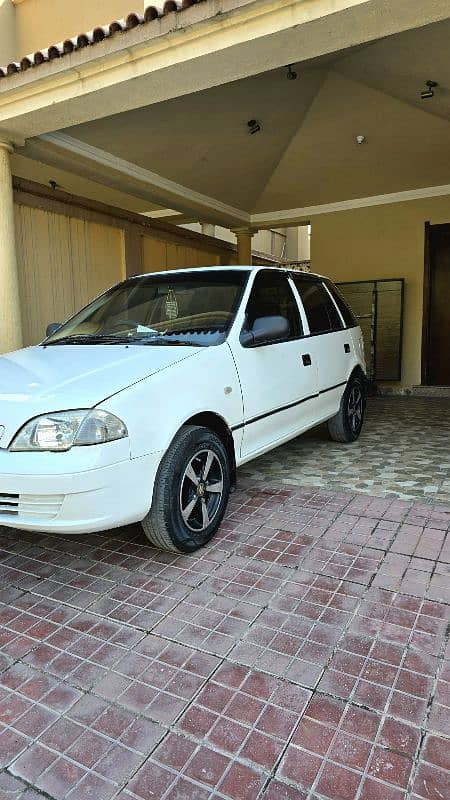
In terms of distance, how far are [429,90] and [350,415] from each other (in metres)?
4.00

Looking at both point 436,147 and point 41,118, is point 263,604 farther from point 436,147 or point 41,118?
point 436,147

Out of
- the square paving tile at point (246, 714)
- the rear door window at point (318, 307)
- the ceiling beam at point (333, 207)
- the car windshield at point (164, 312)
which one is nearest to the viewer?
the square paving tile at point (246, 714)

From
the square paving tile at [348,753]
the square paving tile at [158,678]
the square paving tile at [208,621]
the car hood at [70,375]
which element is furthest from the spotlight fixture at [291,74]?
the square paving tile at [348,753]

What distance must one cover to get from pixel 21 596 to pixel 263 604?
1.18 metres

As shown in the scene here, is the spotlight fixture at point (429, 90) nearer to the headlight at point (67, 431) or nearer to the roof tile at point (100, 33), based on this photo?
the roof tile at point (100, 33)

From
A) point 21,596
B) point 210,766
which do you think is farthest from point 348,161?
point 210,766

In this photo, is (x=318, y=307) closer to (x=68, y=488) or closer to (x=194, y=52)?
(x=194, y=52)

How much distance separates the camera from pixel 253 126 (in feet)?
22.9

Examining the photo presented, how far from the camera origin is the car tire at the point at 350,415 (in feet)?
16.9

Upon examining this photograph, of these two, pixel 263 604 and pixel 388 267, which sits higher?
pixel 388 267

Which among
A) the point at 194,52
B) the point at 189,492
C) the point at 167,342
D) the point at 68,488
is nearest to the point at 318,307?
the point at 167,342

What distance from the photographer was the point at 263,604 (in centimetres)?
240

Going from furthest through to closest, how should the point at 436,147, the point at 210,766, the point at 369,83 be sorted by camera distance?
the point at 436,147, the point at 369,83, the point at 210,766

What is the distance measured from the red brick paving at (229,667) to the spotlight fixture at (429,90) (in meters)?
5.31
